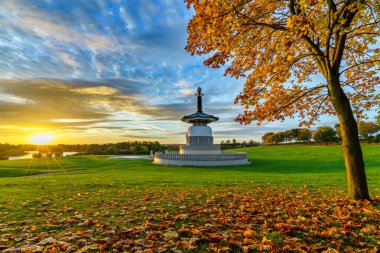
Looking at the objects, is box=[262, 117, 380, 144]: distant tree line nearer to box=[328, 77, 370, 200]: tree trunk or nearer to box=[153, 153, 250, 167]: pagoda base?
box=[153, 153, 250, 167]: pagoda base

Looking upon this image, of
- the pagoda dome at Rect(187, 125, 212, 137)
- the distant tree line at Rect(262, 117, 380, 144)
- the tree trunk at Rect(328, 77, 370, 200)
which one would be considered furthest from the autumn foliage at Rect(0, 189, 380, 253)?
the distant tree line at Rect(262, 117, 380, 144)

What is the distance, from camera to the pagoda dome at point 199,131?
3312 centimetres

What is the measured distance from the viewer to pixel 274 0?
8.02 meters

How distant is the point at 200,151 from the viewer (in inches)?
1221

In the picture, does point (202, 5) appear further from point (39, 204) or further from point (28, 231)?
point (39, 204)

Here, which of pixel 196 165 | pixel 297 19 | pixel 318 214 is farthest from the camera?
pixel 196 165

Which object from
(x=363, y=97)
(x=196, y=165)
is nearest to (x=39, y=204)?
(x=363, y=97)

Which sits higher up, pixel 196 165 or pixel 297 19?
pixel 297 19

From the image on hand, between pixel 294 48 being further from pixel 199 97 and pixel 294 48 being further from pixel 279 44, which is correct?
pixel 199 97

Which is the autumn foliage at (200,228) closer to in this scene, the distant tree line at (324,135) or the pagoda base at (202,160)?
the pagoda base at (202,160)

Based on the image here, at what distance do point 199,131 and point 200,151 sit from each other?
3.44 meters

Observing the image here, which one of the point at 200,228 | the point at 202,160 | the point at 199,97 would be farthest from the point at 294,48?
the point at 199,97

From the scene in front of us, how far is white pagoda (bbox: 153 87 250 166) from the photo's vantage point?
26094mm

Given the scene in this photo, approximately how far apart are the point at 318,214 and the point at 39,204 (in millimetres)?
7803
